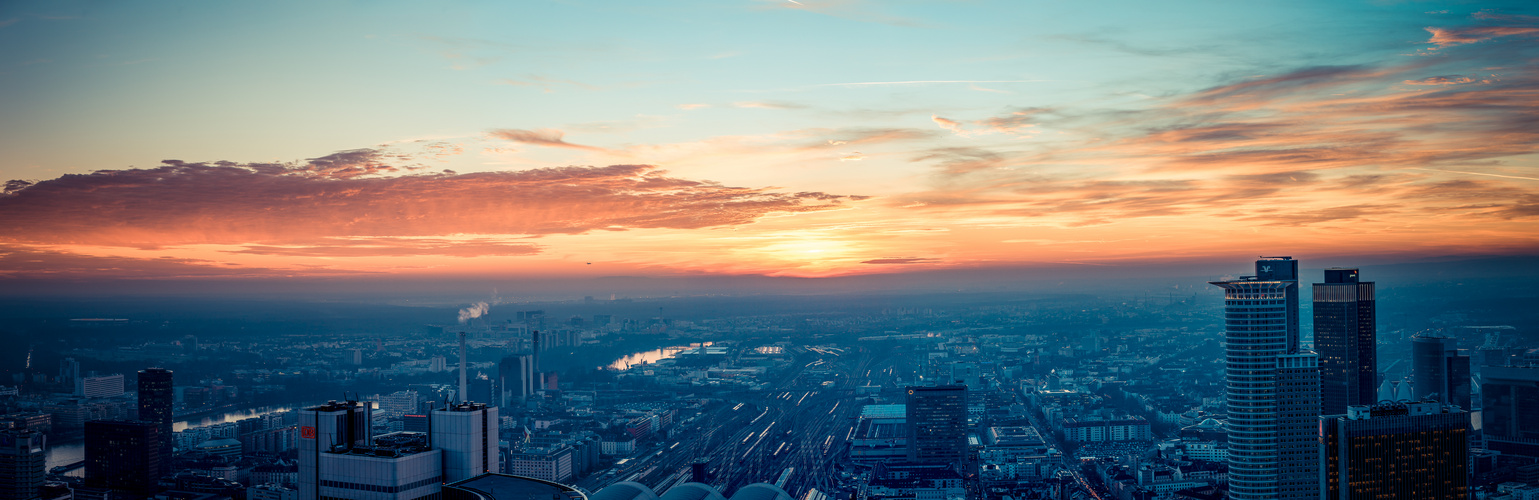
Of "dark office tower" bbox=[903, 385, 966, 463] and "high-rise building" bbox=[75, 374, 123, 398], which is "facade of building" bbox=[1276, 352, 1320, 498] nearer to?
"dark office tower" bbox=[903, 385, 966, 463]

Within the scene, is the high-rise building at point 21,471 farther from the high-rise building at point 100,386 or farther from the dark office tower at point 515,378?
the dark office tower at point 515,378

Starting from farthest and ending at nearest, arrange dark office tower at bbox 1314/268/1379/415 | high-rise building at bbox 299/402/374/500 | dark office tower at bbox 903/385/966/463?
dark office tower at bbox 903/385/966/463 < dark office tower at bbox 1314/268/1379/415 < high-rise building at bbox 299/402/374/500

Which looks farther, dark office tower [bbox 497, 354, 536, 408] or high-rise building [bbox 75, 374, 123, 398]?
dark office tower [bbox 497, 354, 536, 408]

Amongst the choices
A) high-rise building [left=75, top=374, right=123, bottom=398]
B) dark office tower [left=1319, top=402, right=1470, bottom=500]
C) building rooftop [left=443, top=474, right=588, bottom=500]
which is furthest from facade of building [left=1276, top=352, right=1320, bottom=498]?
high-rise building [left=75, top=374, right=123, bottom=398]

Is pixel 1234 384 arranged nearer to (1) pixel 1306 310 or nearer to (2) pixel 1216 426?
(2) pixel 1216 426

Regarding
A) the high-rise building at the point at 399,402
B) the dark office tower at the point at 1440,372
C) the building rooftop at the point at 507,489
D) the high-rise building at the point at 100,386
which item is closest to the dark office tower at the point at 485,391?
the high-rise building at the point at 399,402

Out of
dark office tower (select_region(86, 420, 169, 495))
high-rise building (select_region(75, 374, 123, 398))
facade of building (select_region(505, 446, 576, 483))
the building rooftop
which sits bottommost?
facade of building (select_region(505, 446, 576, 483))

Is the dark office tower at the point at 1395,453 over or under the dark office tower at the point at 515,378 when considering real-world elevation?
over
